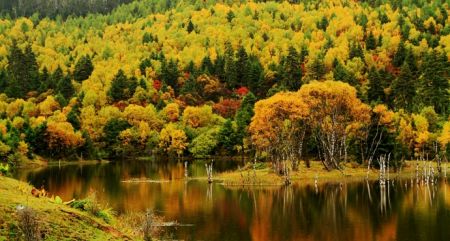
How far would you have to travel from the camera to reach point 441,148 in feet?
320

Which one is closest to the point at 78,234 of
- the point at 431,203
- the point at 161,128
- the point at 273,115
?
the point at 431,203

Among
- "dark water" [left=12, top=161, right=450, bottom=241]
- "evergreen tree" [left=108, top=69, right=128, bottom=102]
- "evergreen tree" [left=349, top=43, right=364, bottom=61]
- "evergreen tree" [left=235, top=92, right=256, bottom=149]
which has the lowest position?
"dark water" [left=12, top=161, right=450, bottom=241]

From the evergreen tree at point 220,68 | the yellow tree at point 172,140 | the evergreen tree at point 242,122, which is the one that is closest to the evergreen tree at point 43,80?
the yellow tree at point 172,140

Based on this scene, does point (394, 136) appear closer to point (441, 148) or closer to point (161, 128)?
point (441, 148)

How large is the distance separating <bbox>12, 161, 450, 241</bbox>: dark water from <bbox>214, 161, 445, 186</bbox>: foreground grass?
15.6 feet

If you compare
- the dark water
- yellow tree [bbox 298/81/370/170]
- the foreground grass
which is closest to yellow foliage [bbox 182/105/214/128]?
the foreground grass

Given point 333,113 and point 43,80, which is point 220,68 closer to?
point 43,80

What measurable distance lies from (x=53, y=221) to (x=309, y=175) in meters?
66.2

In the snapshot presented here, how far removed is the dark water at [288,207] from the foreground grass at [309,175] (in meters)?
4.75

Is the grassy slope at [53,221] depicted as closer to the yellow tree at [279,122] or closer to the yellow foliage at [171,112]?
the yellow tree at [279,122]

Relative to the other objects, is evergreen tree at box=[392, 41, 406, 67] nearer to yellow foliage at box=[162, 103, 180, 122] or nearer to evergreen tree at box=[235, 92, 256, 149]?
evergreen tree at box=[235, 92, 256, 149]

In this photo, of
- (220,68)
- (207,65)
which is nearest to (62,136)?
(220,68)

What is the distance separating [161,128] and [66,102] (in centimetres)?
2998

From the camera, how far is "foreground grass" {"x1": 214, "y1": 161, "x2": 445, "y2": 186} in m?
79.1
